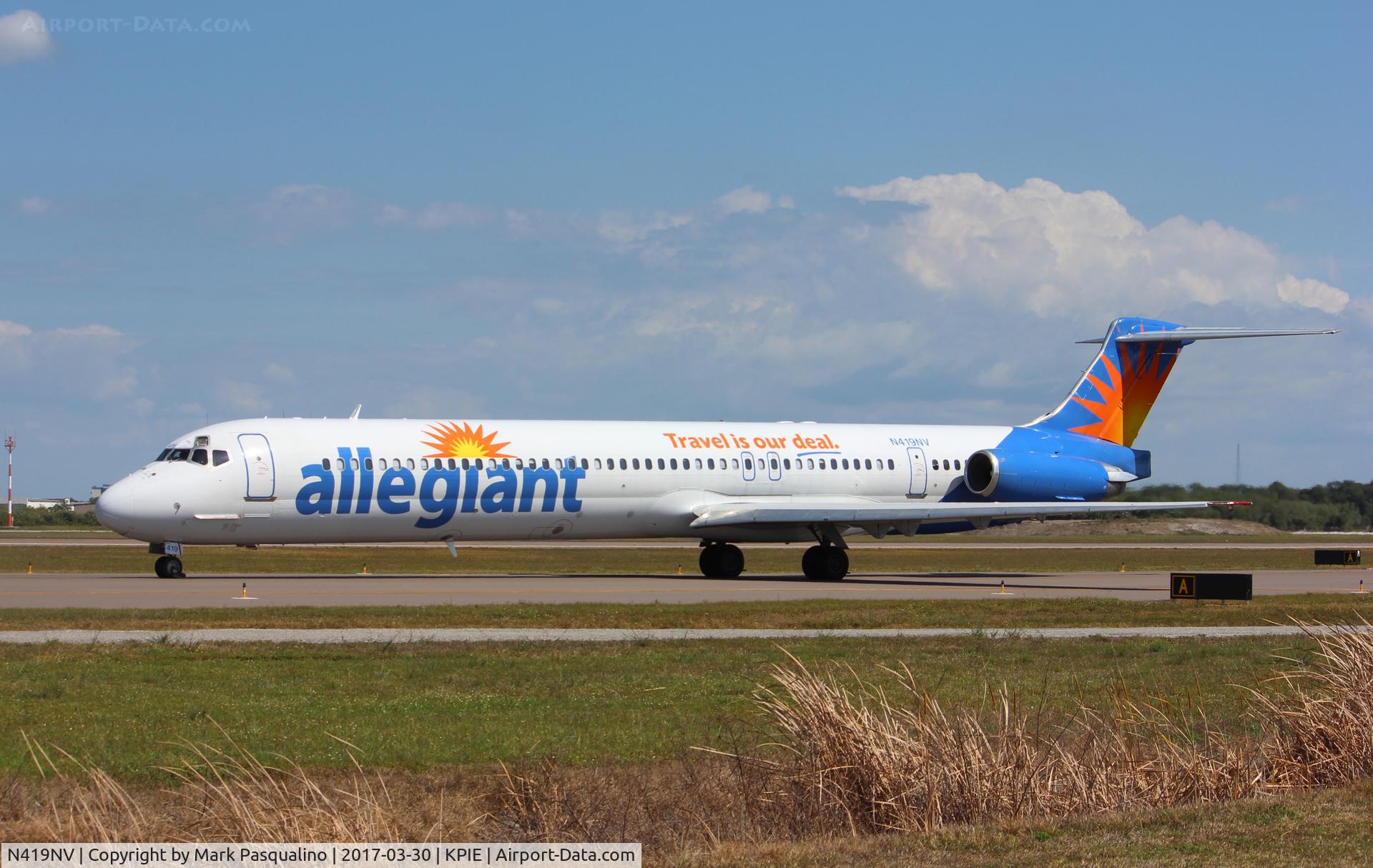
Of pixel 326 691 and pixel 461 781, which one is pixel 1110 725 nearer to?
pixel 461 781

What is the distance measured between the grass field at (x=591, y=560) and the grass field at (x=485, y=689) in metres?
21.3

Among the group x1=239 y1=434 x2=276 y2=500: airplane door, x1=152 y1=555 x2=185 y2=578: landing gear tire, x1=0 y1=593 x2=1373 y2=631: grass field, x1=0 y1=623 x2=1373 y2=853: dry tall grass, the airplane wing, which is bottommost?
x1=0 y1=623 x2=1373 y2=853: dry tall grass

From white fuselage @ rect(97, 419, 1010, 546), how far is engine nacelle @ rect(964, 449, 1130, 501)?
124 cm

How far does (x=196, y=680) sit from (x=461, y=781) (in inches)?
221

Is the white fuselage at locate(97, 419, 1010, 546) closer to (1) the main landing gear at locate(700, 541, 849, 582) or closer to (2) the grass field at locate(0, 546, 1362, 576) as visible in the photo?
(1) the main landing gear at locate(700, 541, 849, 582)

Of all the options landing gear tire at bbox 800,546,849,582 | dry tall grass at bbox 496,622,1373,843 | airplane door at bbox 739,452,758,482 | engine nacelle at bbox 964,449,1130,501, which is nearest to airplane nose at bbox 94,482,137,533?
airplane door at bbox 739,452,758,482

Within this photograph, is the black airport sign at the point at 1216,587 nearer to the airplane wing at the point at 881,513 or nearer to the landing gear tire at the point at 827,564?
the airplane wing at the point at 881,513

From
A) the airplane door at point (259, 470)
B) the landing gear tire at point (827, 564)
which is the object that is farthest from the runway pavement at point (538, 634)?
the landing gear tire at point (827, 564)

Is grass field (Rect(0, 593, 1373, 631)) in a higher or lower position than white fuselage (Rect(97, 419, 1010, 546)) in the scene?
lower

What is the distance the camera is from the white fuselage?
3275 centimetres

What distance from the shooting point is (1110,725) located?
42.9ft

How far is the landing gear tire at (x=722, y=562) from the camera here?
3944cm

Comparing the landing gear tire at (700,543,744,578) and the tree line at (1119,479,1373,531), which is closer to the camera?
the landing gear tire at (700,543,744,578)

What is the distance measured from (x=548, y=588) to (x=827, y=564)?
30.8 feet
